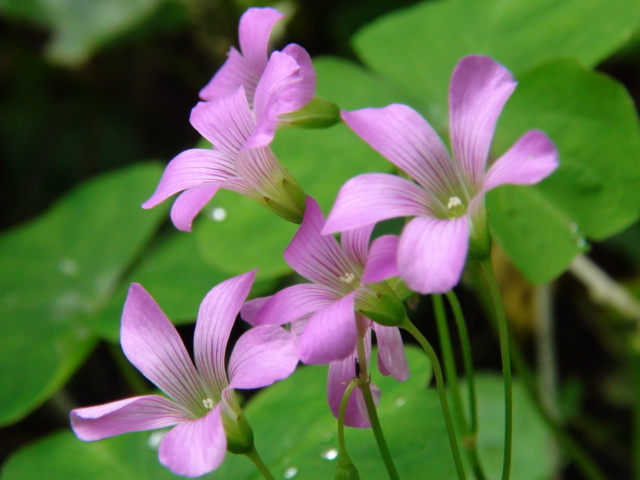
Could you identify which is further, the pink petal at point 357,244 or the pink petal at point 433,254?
the pink petal at point 357,244

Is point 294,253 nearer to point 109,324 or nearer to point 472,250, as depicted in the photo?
point 472,250

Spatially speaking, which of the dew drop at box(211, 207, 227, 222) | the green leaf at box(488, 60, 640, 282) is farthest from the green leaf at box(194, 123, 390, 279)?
the green leaf at box(488, 60, 640, 282)

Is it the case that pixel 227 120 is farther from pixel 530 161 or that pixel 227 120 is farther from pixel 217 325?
pixel 530 161

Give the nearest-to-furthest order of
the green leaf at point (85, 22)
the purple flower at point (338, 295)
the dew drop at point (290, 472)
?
the purple flower at point (338, 295) < the dew drop at point (290, 472) < the green leaf at point (85, 22)

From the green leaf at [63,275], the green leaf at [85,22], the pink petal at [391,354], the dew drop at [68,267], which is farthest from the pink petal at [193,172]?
the green leaf at [85,22]

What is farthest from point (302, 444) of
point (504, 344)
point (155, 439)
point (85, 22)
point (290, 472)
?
point (85, 22)

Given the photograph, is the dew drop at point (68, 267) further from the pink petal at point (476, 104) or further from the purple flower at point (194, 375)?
the pink petal at point (476, 104)
